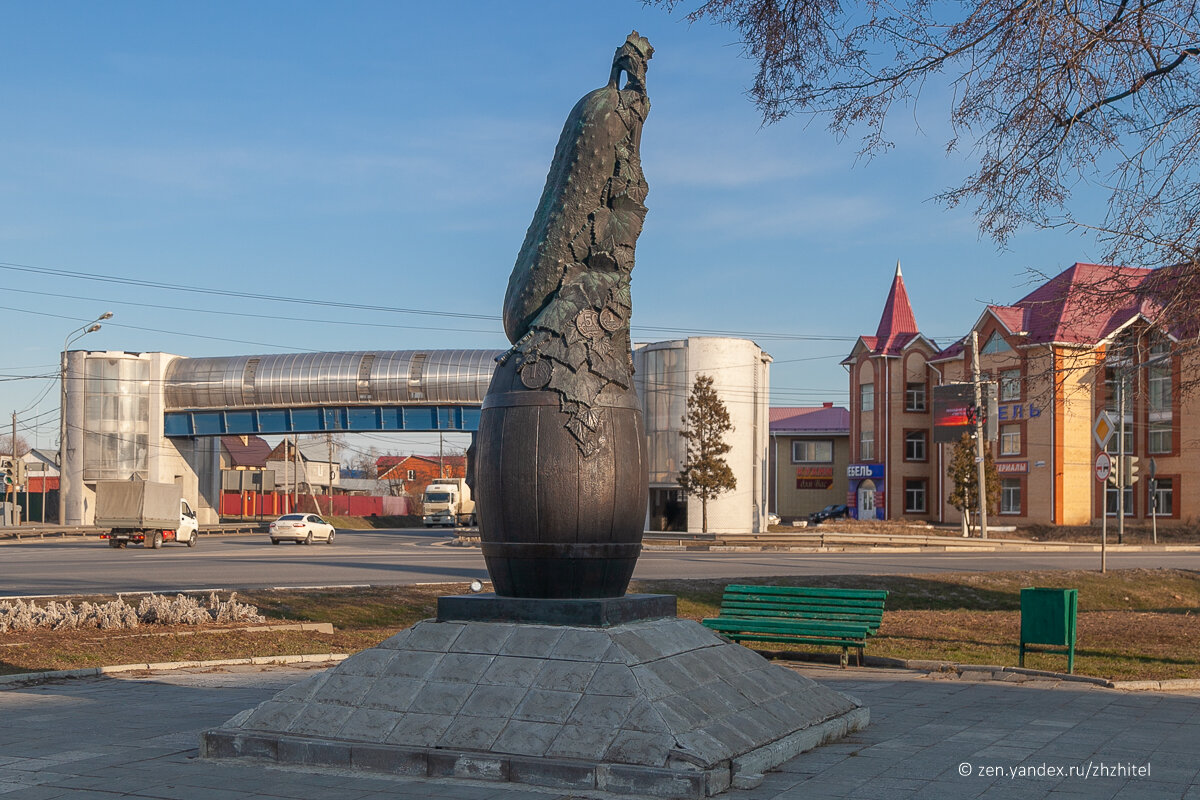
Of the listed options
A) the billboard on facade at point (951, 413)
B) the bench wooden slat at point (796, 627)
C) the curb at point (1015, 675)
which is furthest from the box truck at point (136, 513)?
the billboard on facade at point (951, 413)

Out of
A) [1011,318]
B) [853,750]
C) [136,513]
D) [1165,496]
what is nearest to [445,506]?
[136,513]

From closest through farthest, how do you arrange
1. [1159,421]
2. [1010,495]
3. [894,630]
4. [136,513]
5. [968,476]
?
1. [894,630]
2. [136,513]
3. [968,476]
4. [1159,421]
5. [1010,495]

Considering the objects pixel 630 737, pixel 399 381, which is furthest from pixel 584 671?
pixel 399 381

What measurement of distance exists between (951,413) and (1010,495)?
6077 mm

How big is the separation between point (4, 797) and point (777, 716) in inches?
196

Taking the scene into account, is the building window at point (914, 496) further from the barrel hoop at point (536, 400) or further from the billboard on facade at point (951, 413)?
the barrel hoop at point (536, 400)

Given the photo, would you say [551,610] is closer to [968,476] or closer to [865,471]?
[968,476]

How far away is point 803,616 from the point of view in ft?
45.1

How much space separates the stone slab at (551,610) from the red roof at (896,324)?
60.4m

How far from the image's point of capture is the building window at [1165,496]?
182 ft

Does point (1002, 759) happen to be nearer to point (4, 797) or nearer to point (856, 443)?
point (4, 797)

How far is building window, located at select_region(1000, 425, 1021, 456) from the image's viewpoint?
193 ft

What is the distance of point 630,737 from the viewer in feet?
23.2

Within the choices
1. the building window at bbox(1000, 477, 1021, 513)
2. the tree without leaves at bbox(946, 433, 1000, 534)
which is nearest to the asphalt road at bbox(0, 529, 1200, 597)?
the tree without leaves at bbox(946, 433, 1000, 534)
